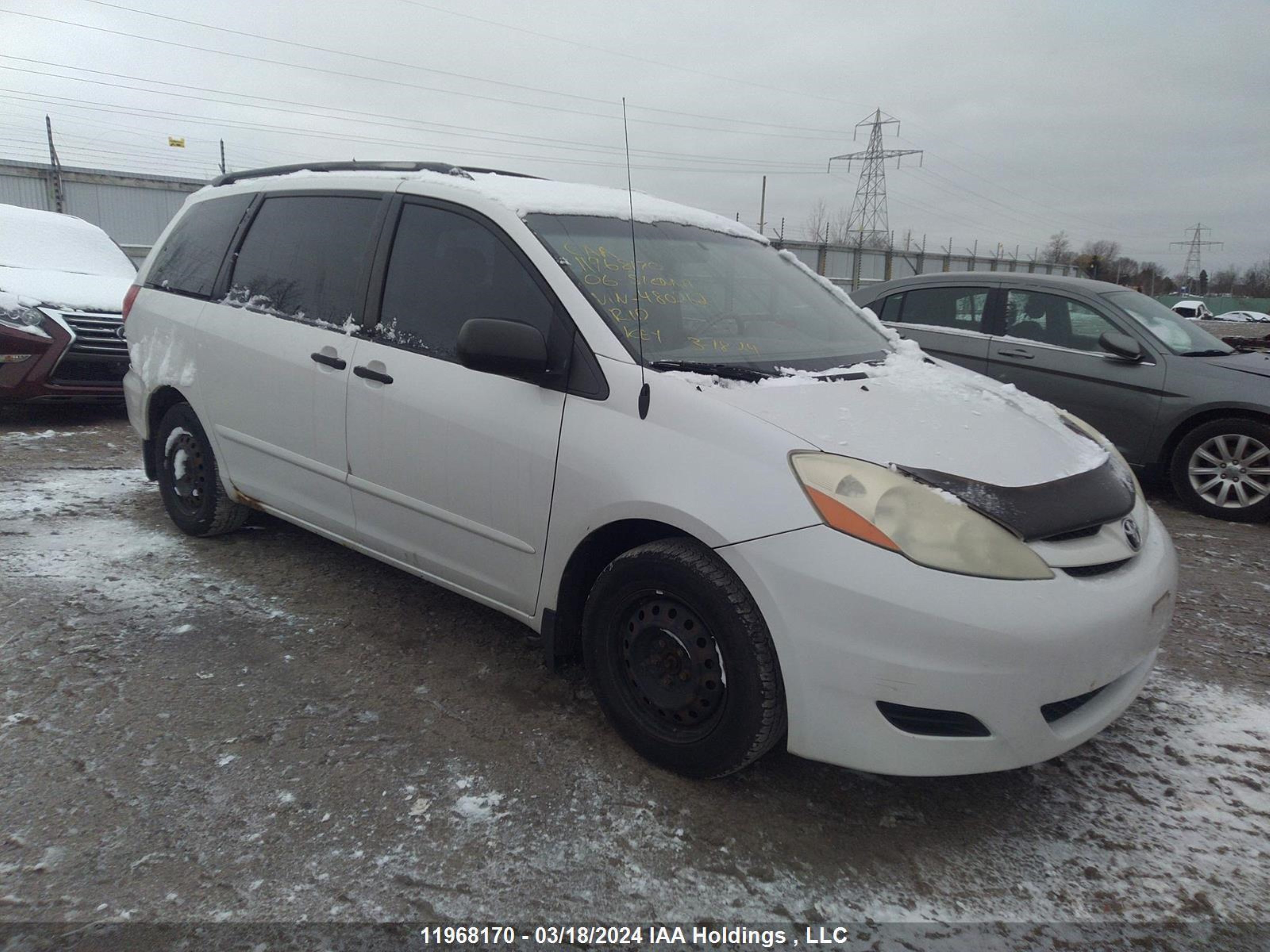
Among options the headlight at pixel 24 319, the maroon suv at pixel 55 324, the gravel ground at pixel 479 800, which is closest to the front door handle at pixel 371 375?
the gravel ground at pixel 479 800

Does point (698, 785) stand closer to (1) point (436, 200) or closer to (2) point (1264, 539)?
(1) point (436, 200)

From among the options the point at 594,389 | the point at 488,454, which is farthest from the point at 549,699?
the point at 594,389

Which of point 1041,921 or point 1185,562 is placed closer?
point 1041,921

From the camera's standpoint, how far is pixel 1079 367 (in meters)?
6.23

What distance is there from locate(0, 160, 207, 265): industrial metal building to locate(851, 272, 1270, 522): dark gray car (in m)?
16.8

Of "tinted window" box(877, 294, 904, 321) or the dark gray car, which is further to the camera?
"tinted window" box(877, 294, 904, 321)

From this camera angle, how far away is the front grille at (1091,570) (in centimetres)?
230

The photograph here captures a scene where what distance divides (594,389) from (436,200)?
45.5 inches

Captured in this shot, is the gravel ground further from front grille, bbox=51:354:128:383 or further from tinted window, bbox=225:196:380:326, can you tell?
front grille, bbox=51:354:128:383

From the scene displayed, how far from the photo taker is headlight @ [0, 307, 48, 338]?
6754mm

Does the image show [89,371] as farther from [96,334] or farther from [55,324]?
[55,324]

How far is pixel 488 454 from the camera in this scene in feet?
9.57

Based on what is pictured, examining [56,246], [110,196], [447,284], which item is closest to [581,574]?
[447,284]

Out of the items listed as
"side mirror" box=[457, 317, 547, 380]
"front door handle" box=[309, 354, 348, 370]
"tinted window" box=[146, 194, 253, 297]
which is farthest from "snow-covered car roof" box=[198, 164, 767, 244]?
"front door handle" box=[309, 354, 348, 370]
